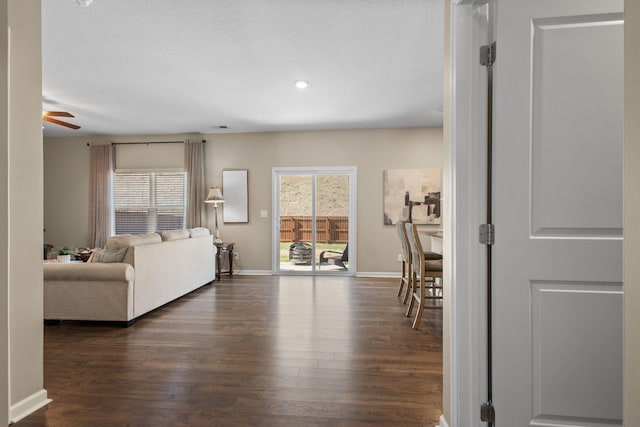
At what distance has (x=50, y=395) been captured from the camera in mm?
2158

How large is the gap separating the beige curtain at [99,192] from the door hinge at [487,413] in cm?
698

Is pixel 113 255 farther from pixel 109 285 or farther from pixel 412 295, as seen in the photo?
pixel 412 295

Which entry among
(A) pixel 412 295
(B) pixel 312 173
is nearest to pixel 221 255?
(B) pixel 312 173

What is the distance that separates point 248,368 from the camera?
2.52 meters

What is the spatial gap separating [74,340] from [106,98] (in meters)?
3.14

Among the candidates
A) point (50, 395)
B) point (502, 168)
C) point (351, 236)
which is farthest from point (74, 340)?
point (351, 236)

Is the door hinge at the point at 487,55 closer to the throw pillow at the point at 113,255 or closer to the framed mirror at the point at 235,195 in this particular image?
the throw pillow at the point at 113,255

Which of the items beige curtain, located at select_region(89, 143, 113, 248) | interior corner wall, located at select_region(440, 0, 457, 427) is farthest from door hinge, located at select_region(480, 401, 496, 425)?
beige curtain, located at select_region(89, 143, 113, 248)

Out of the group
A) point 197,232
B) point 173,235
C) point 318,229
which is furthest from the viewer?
point 318,229

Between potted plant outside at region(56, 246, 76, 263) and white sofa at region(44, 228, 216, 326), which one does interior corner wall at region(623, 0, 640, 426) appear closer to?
white sofa at region(44, 228, 216, 326)

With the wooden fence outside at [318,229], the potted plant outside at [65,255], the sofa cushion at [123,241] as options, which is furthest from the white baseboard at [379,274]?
Result: the potted plant outside at [65,255]

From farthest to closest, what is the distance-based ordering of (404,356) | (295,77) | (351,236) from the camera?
(351,236), (295,77), (404,356)

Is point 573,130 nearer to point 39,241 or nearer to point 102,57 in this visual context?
point 39,241

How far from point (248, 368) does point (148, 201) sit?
5234 millimetres
